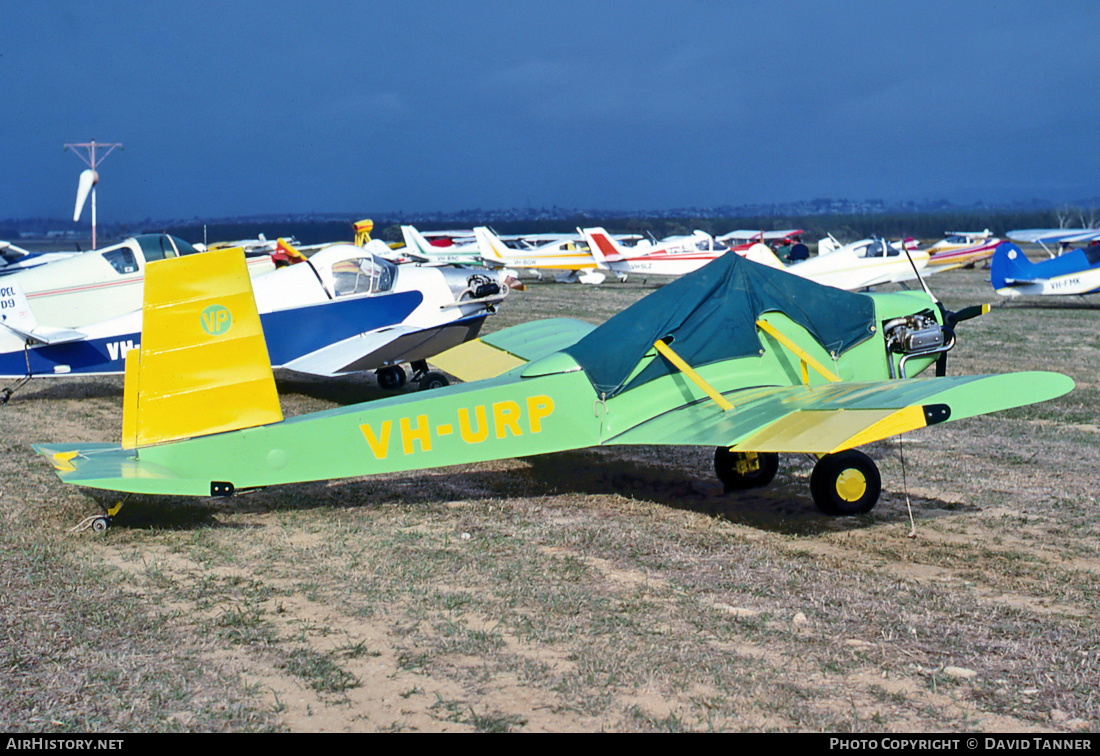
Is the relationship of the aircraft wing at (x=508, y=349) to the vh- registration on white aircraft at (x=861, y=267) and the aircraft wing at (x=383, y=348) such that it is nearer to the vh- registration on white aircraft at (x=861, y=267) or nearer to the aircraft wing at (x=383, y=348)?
the aircraft wing at (x=383, y=348)

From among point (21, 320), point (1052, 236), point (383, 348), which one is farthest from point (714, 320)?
point (1052, 236)

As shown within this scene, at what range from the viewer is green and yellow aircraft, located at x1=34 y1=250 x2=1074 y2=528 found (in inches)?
207

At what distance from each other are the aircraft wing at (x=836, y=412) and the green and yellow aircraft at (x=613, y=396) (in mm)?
14

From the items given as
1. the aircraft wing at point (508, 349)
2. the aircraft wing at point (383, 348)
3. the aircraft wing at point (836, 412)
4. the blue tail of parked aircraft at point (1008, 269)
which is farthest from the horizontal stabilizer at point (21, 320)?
the blue tail of parked aircraft at point (1008, 269)

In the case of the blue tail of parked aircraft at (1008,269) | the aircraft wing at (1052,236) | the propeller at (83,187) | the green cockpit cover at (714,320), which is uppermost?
the propeller at (83,187)

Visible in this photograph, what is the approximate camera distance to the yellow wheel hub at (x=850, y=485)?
6.04 meters

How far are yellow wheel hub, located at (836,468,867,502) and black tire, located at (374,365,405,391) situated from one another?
22.1 ft

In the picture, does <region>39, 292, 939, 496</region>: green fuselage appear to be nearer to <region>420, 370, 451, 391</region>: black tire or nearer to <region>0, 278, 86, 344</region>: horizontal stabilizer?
<region>420, 370, 451, 391</region>: black tire

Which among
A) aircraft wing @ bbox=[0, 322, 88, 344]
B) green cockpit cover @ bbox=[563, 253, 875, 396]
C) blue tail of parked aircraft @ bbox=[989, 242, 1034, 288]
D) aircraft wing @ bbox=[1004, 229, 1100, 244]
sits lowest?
blue tail of parked aircraft @ bbox=[989, 242, 1034, 288]

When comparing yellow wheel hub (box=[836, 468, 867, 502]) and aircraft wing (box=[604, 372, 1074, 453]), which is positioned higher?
aircraft wing (box=[604, 372, 1074, 453])

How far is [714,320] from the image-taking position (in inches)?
257

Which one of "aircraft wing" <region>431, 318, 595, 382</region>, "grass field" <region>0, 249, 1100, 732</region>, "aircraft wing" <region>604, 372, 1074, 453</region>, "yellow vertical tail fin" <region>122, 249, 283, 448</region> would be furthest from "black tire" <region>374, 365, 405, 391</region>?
"yellow vertical tail fin" <region>122, 249, 283, 448</region>

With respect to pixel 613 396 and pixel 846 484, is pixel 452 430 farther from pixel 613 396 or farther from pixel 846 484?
pixel 846 484
